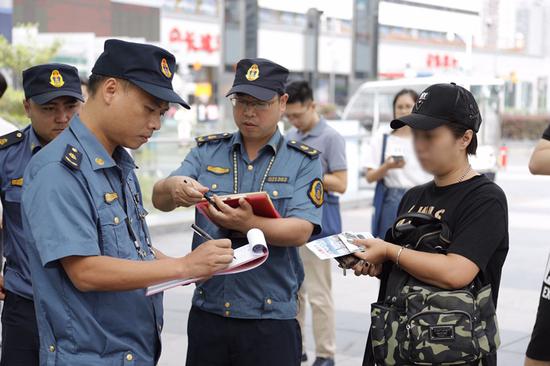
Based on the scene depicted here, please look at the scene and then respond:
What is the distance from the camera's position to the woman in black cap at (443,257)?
296 cm

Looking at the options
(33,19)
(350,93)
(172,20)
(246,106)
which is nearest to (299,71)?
(350,93)

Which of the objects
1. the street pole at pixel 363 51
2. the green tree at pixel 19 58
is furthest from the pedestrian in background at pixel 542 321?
the street pole at pixel 363 51

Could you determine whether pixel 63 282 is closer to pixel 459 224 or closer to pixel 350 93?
pixel 459 224

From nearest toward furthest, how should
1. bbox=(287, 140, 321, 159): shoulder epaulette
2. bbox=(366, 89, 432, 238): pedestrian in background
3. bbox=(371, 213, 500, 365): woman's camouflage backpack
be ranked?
bbox=(371, 213, 500, 365): woman's camouflage backpack → bbox=(287, 140, 321, 159): shoulder epaulette → bbox=(366, 89, 432, 238): pedestrian in background

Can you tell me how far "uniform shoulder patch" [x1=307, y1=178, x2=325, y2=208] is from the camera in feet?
12.6

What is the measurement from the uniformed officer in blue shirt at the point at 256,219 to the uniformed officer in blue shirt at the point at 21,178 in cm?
67

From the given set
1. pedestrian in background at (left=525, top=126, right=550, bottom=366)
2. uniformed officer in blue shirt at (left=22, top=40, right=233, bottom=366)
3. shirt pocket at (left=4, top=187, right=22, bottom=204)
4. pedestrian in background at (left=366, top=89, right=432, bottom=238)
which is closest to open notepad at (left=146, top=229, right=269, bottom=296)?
uniformed officer in blue shirt at (left=22, top=40, right=233, bottom=366)

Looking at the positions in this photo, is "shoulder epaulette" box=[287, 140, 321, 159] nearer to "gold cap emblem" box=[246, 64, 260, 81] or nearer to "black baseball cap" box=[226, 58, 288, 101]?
"black baseball cap" box=[226, 58, 288, 101]

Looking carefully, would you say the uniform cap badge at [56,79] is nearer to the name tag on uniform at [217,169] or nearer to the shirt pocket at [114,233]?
the name tag on uniform at [217,169]

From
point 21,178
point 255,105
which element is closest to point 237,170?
point 255,105

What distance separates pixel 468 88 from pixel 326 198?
1003 centimetres

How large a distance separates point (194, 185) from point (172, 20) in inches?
1280

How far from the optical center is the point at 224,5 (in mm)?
37875

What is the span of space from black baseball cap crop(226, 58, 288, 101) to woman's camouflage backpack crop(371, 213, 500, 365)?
3.13 ft
